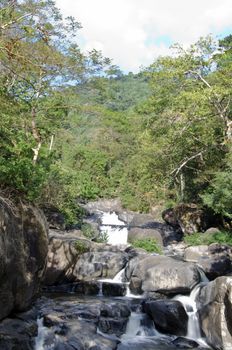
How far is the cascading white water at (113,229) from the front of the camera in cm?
2512

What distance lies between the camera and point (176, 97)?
20.4 m

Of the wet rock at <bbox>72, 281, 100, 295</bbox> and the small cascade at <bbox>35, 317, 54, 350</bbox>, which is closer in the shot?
the small cascade at <bbox>35, 317, 54, 350</bbox>

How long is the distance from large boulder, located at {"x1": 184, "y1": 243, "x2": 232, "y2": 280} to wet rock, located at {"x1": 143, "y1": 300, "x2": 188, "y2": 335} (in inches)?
137

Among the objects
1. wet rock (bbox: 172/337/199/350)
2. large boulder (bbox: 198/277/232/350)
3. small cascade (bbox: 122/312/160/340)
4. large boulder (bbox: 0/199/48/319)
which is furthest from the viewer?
small cascade (bbox: 122/312/160/340)

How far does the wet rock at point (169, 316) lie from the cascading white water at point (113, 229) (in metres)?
12.5

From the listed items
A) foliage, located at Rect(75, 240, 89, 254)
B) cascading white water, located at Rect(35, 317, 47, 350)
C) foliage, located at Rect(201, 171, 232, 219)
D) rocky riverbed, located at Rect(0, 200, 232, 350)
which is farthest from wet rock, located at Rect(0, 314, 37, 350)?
foliage, located at Rect(201, 171, 232, 219)

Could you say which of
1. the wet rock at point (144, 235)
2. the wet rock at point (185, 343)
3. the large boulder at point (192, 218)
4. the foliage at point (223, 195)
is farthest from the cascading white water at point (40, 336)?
the large boulder at point (192, 218)

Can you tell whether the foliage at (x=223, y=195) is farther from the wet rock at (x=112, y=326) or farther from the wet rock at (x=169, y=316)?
the wet rock at (x=112, y=326)

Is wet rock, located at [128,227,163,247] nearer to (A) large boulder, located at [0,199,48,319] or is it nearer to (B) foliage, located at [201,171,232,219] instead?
(B) foliage, located at [201,171,232,219]

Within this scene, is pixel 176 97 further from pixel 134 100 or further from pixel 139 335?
pixel 134 100

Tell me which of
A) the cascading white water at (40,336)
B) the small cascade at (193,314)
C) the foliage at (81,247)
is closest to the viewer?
the cascading white water at (40,336)

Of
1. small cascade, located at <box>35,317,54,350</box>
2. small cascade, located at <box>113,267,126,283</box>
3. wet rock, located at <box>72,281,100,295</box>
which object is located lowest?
small cascade, located at <box>35,317,54,350</box>

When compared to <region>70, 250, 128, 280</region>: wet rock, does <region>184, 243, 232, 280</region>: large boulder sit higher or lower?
higher

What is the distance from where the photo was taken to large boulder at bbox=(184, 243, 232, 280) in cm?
1480
